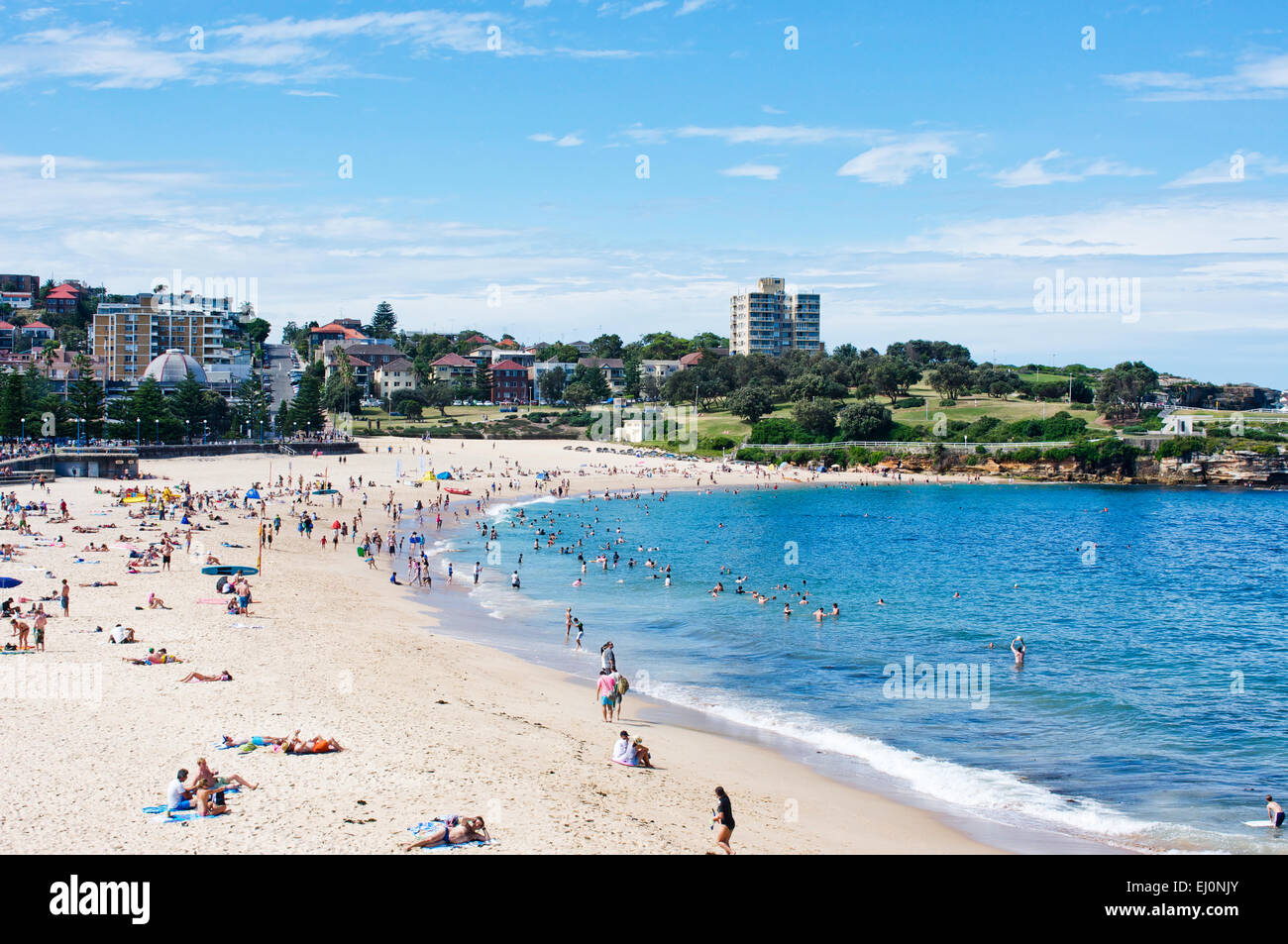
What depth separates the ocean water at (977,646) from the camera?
1784cm

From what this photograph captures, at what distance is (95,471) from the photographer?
62344mm

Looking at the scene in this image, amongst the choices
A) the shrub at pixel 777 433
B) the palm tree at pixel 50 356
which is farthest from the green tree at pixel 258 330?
the shrub at pixel 777 433

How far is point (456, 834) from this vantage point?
11625mm

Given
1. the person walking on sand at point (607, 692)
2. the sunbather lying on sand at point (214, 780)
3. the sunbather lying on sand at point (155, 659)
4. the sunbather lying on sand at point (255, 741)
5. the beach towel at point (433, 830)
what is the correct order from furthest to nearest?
1. the sunbather lying on sand at point (155, 659)
2. the person walking on sand at point (607, 692)
3. the sunbather lying on sand at point (255, 741)
4. the sunbather lying on sand at point (214, 780)
5. the beach towel at point (433, 830)

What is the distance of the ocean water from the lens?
1784 centimetres

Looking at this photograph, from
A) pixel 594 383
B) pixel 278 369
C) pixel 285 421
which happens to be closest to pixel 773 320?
pixel 594 383

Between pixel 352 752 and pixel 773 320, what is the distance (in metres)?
162

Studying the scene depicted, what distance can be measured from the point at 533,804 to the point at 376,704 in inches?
249

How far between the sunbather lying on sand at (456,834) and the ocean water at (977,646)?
28.5 feet

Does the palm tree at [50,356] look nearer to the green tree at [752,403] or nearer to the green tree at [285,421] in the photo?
the green tree at [285,421]

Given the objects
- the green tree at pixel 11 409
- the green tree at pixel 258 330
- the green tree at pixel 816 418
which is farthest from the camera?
the green tree at pixel 258 330

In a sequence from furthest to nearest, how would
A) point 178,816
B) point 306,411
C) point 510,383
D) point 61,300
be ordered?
point 61,300, point 510,383, point 306,411, point 178,816

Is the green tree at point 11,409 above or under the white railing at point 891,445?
above

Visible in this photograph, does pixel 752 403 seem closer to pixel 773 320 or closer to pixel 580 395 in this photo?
pixel 580 395
